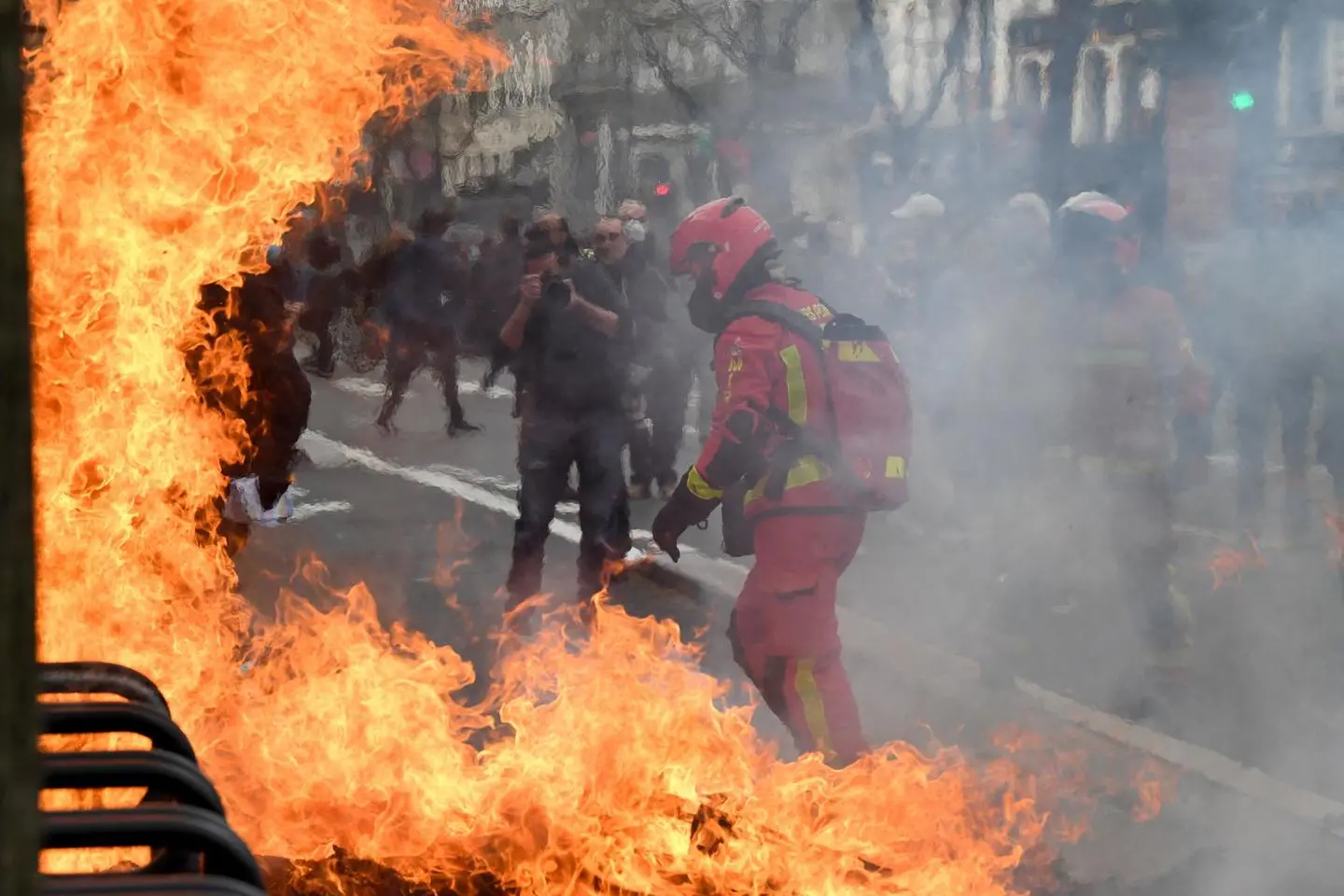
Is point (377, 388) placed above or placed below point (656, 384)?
below

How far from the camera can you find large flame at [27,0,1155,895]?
146 inches

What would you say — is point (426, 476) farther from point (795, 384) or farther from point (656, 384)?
point (795, 384)

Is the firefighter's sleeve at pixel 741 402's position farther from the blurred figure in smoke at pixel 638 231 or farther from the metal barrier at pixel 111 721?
the blurred figure in smoke at pixel 638 231

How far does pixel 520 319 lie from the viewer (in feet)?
25.4

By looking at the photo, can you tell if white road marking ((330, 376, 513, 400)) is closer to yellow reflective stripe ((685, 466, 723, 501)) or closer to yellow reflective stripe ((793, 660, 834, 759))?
yellow reflective stripe ((685, 466, 723, 501))

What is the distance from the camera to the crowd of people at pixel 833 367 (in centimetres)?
459

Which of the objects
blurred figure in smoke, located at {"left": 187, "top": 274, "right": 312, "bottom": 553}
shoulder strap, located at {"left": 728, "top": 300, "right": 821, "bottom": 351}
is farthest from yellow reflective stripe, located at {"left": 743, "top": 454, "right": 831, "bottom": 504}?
blurred figure in smoke, located at {"left": 187, "top": 274, "right": 312, "bottom": 553}

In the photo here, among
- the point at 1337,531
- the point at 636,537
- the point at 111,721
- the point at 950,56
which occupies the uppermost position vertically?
the point at 950,56

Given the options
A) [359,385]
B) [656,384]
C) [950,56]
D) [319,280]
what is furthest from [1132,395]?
[359,385]

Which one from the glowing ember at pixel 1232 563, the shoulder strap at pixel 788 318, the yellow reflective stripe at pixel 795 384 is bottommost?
the glowing ember at pixel 1232 563

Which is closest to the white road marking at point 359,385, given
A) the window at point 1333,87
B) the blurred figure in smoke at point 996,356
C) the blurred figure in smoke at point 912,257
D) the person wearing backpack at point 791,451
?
the blurred figure in smoke at point 912,257

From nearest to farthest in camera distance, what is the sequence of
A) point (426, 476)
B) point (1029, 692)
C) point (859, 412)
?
point (859, 412)
point (1029, 692)
point (426, 476)

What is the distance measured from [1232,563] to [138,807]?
821cm

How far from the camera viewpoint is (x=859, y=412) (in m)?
4.43
